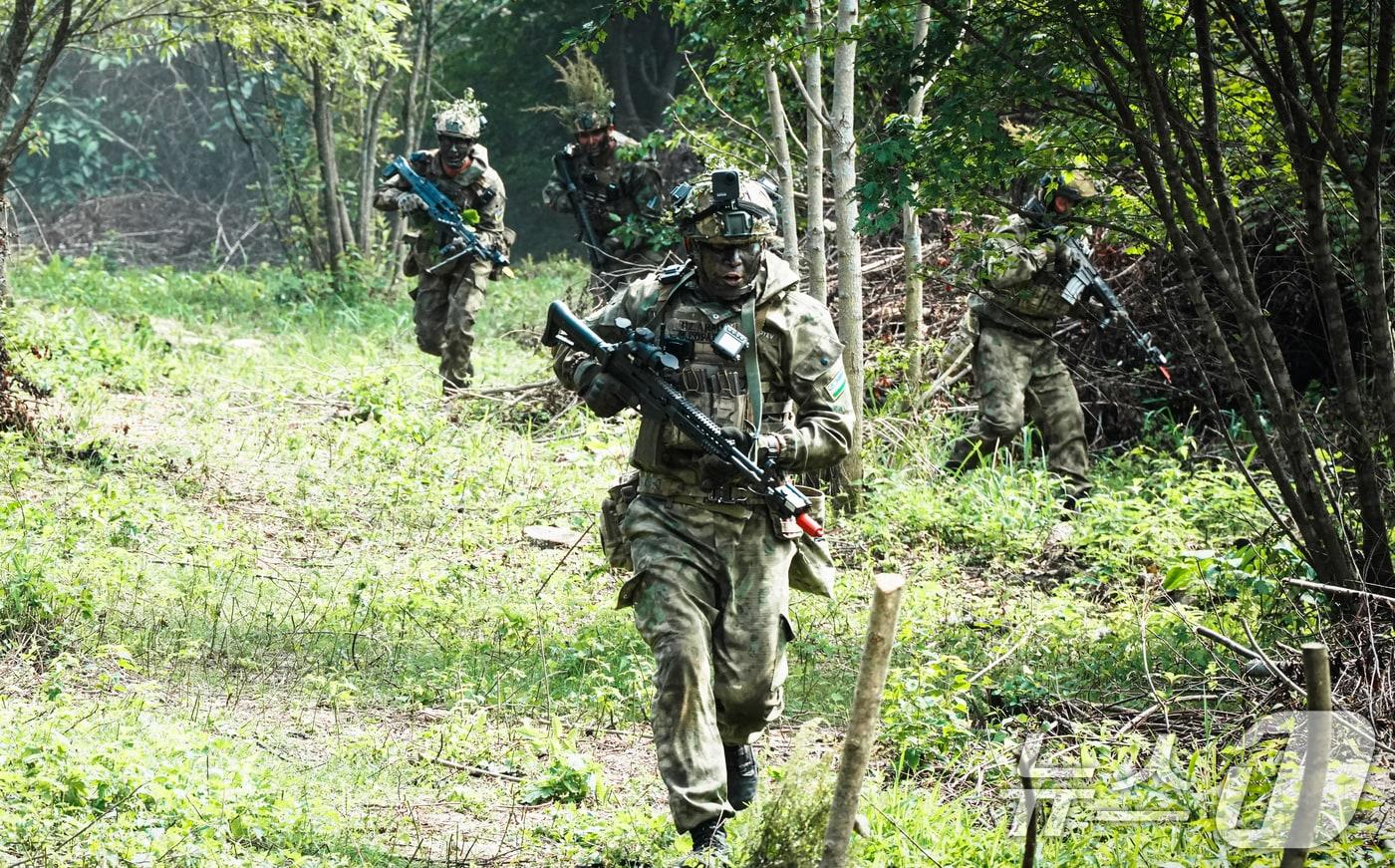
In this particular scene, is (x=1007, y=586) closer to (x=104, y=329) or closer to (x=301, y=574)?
(x=301, y=574)

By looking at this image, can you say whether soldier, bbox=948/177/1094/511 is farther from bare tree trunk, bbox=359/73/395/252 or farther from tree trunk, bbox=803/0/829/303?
bare tree trunk, bbox=359/73/395/252

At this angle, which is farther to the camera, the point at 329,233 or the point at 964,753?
the point at 329,233

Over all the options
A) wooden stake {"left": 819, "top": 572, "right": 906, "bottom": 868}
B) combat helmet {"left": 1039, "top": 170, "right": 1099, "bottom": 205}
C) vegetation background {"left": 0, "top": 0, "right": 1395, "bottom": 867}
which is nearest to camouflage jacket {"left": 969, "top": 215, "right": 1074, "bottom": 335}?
combat helmet {"left": 1039, "top": 170, "right": 1099, "bottom": 205}

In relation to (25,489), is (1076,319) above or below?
above

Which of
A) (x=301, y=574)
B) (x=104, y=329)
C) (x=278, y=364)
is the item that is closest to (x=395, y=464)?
(x=301, y=574)

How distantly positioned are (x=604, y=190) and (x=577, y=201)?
0.24 m

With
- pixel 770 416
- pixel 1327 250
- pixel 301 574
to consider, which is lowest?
pixel 301 574

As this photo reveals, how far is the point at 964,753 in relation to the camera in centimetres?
500

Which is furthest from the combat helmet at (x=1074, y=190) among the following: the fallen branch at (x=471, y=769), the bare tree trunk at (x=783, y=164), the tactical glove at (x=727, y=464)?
the fallen branch at (x=471, y=769)

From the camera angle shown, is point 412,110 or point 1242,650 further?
point 412,110

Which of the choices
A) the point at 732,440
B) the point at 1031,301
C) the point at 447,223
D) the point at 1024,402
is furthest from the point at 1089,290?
the point at 732,440

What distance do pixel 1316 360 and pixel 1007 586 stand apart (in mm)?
3844

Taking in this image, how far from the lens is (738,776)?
177 inches

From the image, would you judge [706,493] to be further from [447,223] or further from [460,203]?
[460,203]
